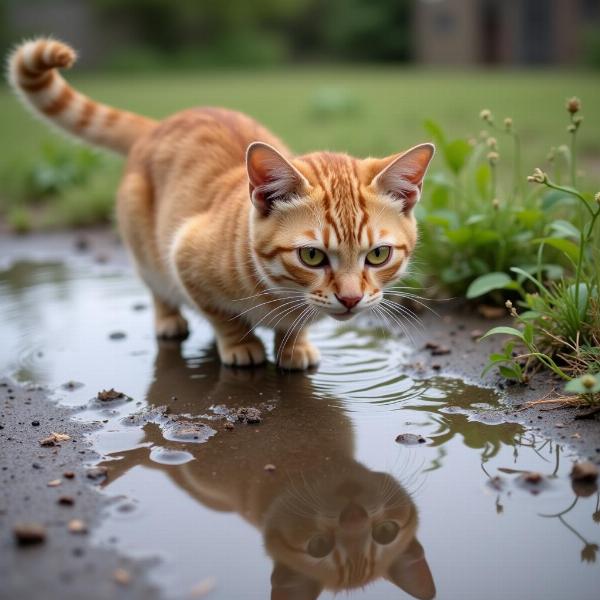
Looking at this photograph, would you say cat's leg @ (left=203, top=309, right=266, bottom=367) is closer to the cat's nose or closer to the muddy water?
→ the muddy water

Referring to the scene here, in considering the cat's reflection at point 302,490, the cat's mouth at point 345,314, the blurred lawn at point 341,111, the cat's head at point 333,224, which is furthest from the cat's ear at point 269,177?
the blurred lawn at point 341,111

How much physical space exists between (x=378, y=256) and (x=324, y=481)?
0.84 m

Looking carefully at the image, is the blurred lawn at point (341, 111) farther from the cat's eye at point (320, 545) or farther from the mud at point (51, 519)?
the cat's eye at point (320, 545)

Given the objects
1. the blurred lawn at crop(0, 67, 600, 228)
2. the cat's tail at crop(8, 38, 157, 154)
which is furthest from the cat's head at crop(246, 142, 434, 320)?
the blurred lawn at crop(0, 67, 600, 228)

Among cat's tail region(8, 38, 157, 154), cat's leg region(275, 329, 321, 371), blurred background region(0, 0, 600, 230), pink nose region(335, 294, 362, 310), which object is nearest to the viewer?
pink nose region(335, 294, 362, 310)

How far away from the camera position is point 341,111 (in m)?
9.09

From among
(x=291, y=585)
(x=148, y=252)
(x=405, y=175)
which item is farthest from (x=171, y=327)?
(x=291, y=585)

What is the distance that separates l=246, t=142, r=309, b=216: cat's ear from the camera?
2439 mm

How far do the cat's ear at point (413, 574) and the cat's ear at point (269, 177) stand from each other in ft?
4.09

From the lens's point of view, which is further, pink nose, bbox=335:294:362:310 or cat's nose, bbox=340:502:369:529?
pink nose, bbox=335:294:362:310

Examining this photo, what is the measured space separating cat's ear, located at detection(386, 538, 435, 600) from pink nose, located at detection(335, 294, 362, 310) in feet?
2.83

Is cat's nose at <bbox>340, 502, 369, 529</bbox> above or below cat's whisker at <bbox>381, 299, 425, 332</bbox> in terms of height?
below

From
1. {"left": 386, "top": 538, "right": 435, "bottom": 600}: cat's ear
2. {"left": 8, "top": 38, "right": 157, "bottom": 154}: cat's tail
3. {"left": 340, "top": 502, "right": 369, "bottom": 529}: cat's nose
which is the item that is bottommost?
{"left": 386, "top": 538, "right": 435, "bottom": 600}: cat's ear

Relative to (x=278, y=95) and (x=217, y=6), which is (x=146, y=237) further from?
(x=217, y=6)
